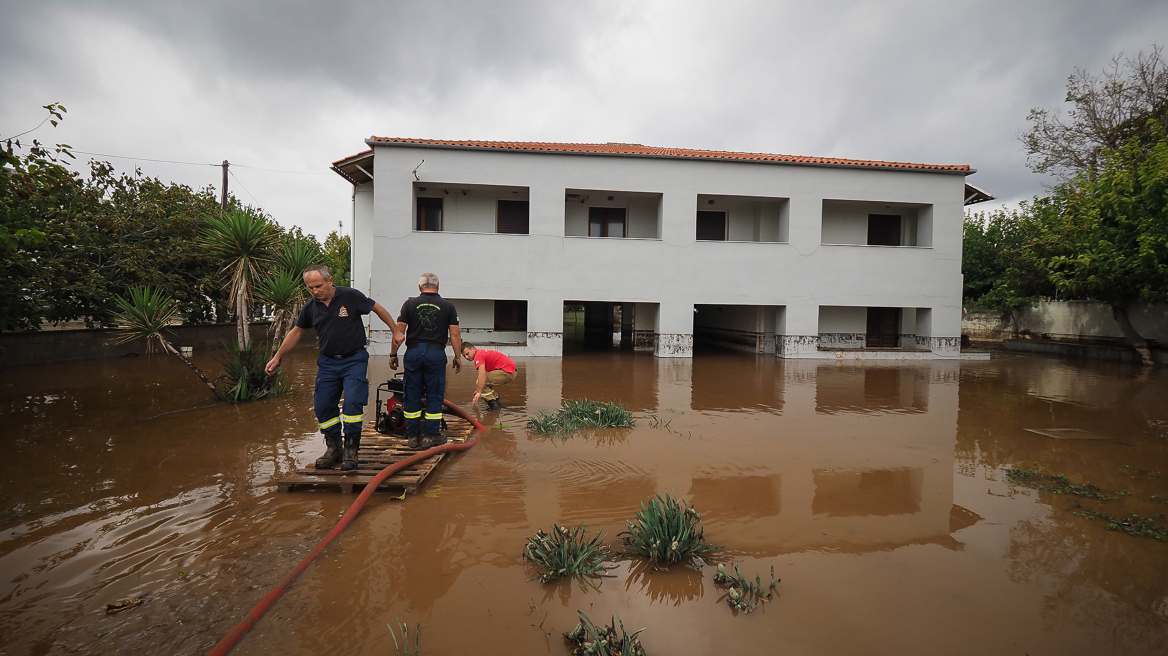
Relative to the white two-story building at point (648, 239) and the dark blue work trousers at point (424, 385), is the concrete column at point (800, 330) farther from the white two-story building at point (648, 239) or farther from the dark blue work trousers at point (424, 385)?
the dark blue work trousers at point (424, 385)

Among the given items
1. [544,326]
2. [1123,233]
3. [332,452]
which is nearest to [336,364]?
[332,452]

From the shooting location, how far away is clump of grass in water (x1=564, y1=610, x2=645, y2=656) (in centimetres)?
230

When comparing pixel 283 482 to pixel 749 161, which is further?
pixel 749 161

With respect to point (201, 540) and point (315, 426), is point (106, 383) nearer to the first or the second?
point (315, 426)

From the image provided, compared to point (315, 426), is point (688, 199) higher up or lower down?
higher up

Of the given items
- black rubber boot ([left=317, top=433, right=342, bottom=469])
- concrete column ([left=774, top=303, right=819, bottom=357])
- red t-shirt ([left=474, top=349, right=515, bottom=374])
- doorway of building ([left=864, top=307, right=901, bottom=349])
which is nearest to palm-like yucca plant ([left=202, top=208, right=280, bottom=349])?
red t-shirt ([left=474, top=349, right=515, bottom=374])

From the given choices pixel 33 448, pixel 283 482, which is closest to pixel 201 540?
pixel 283 482

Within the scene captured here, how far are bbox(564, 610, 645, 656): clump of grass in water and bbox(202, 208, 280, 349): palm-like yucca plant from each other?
7.57 m

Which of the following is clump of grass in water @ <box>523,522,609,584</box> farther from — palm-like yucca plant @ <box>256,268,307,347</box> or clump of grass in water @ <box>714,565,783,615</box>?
palm-like yucca plant @ <box>256,268,307,347</box>

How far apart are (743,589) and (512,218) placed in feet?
50.0

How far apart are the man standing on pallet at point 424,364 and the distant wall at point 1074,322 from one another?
2313cm

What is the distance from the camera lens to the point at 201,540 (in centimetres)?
343

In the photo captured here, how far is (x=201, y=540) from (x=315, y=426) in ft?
11.4

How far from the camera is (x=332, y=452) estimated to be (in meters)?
4.71
